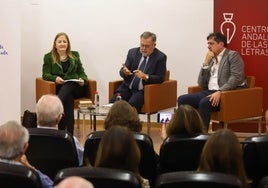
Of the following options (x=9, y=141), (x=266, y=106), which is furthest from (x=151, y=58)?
(x=9, y=141)

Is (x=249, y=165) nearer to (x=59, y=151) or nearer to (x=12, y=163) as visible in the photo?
(x=59, y=151)

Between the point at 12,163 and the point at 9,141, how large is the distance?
0.15 m

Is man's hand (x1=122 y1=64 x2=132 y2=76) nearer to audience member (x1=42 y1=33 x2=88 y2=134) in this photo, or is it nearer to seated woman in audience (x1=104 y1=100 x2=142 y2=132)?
audience member (x1=42 y1=33 x2=88 y2=134)

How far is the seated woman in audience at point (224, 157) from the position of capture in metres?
3.01

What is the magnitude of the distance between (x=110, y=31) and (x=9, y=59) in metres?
1.96

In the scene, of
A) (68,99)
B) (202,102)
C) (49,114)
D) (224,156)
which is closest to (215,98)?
(202,102)

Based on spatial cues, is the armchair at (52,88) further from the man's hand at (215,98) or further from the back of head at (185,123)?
the back of head at (185,123)

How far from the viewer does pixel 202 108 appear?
677 centimetres

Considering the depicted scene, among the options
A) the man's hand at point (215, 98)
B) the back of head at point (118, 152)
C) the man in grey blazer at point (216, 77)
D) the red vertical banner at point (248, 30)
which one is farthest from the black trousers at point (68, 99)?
the back of head at point (118, 152)

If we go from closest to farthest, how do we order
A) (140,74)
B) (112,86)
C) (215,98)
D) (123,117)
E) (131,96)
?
(123,117), (215,98), (140,74), (131,96), (112,86)

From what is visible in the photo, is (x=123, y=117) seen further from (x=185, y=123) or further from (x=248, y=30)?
(x=248, y=30)

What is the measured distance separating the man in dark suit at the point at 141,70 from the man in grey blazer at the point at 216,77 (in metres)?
0.51

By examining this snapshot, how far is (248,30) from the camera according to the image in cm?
724

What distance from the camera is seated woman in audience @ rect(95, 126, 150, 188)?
3035 millimetres
